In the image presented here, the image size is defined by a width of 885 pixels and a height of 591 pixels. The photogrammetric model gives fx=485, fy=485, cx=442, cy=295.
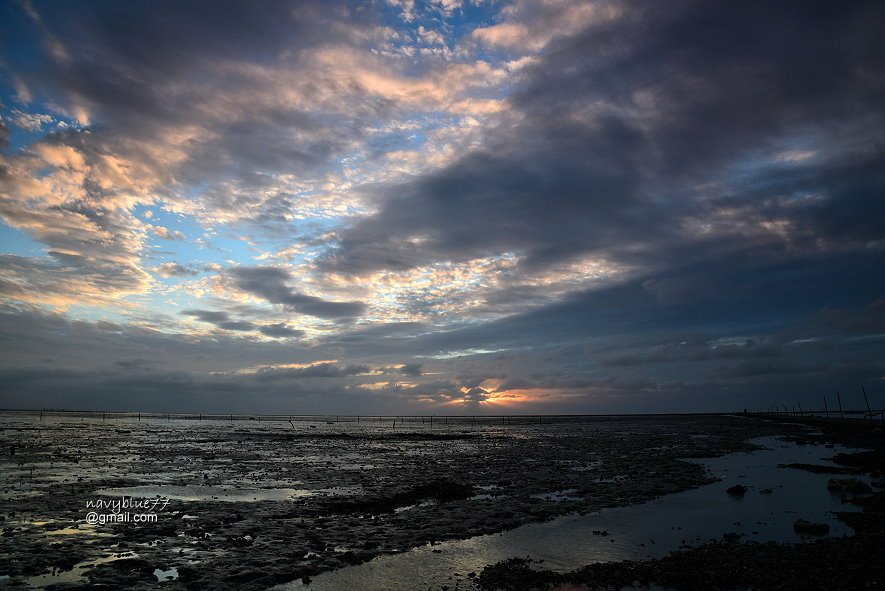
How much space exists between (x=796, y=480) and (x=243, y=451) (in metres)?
55.3

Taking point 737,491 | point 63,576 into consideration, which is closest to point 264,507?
point 63,576

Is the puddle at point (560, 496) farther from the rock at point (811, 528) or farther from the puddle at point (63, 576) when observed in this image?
the puddle at point (63, 576)


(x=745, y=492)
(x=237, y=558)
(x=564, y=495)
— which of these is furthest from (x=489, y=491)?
(x=237, y=558)

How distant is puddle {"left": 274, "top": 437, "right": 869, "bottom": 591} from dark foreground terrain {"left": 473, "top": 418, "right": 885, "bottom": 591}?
41.9 inches

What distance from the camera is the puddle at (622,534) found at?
1581 centimetres

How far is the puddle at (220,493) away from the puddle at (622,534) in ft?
44.5

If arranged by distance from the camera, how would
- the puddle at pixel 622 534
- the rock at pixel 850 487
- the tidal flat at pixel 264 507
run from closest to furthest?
1. the puddle at pixel 622 534
2. the tidal flat at pixel 264 507
3. the rock at pixel 850 487

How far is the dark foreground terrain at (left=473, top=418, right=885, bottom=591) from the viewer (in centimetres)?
1397

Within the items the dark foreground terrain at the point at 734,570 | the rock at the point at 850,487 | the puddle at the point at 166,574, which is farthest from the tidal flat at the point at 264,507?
the rock at the point at 850,487

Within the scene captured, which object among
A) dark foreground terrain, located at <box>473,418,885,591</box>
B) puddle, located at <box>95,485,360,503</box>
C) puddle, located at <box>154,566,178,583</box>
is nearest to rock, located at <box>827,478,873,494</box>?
dark foreground terrain, located at <box>473,418,885,591</box>

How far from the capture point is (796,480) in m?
32.6

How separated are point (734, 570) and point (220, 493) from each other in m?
27.0

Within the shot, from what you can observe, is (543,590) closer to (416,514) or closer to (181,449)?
(416,514)

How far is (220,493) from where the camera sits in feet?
96.7
